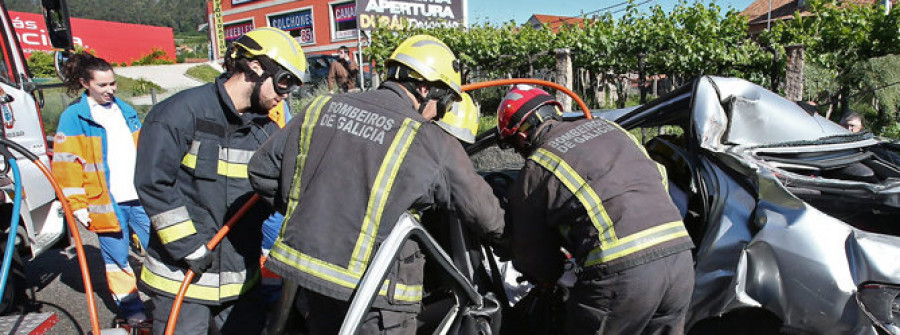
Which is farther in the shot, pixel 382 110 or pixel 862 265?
pixel 862 265

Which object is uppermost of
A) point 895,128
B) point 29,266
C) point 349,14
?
point 349,14

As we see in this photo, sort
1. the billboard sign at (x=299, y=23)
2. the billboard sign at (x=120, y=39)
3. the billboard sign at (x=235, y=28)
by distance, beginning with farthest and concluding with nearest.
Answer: the billboard sign at (x=120, y=39)
the billboard sign at (x=235, y=28)
the billboard sign at (x=299, y=23)

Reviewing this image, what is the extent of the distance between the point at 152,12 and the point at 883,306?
111842mm

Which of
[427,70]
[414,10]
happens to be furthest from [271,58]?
Answer: [414,10]

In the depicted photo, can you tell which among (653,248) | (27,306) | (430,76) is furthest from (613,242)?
(27,306)

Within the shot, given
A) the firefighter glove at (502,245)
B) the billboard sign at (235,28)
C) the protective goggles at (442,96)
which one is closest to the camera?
the protective goggles at (442,96)

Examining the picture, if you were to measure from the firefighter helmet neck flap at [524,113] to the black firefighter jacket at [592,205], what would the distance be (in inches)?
6.2

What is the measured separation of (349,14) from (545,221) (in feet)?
105

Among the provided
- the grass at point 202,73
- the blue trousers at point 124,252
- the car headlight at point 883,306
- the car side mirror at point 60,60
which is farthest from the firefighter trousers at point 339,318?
the grass at point 202,73

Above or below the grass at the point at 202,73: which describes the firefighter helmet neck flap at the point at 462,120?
below

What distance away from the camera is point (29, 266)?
17.1ft

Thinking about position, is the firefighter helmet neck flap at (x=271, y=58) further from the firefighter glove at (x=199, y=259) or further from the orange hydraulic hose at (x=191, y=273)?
the firefighter glove at (x=199, y=259)

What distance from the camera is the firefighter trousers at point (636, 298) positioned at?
2.10 metres

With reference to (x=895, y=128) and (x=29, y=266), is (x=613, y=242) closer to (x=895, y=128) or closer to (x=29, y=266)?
(x=29, y=266)
